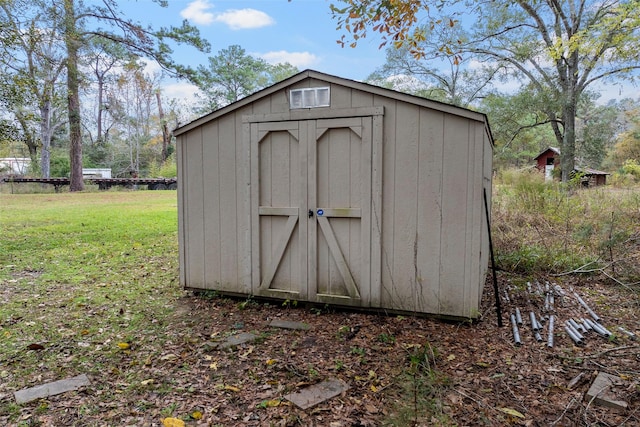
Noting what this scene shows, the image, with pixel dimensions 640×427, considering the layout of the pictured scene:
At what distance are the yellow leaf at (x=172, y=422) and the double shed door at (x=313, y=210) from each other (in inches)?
77.2

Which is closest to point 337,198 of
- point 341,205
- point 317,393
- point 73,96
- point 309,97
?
point 341,205

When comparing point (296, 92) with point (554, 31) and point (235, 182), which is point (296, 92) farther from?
point (554, 31)

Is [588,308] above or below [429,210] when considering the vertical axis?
below

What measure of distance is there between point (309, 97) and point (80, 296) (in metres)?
3.47

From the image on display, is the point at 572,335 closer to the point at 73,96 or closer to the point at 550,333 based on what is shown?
the point at 550,333

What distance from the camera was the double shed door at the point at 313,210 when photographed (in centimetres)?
364

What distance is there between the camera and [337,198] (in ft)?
12.2

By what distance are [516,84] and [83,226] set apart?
17.0 m

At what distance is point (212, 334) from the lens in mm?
3291

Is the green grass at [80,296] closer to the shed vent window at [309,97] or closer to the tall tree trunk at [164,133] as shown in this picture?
the shed vent window at [309,97]

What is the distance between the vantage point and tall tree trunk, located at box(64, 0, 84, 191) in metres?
8.47

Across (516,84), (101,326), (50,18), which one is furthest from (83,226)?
(516,84)

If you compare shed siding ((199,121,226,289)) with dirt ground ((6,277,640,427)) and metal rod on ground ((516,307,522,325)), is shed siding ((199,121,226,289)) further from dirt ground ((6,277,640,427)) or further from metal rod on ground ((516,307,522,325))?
metal rod on ground ((516,307,522,325))

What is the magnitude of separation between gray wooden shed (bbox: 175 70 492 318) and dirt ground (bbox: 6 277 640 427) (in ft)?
1.28
